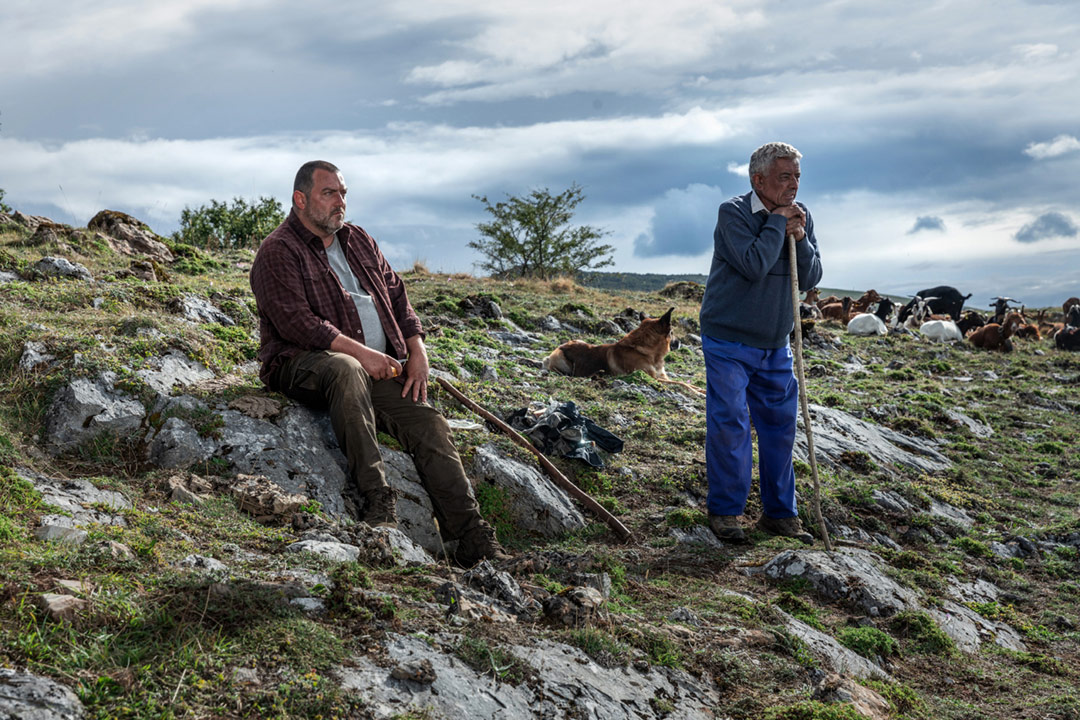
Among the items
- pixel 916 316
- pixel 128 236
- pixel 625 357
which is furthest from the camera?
pixel 916 316

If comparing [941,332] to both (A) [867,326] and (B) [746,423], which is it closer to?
(A) [867,326]

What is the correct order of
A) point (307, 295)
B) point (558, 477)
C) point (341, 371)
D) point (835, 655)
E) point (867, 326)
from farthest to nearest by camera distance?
point (867, 326) → point (558, 477) → point (307, 295) → point (341, 371) → point (835, 655)

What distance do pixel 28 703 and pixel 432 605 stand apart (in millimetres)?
1518

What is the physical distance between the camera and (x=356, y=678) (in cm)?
277

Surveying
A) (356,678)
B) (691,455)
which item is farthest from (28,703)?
(691,455)

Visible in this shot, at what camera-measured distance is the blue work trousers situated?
5.88 metres

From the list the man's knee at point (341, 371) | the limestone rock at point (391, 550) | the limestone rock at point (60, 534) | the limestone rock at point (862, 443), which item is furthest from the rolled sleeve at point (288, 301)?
the limestone rock at point (862, 443)

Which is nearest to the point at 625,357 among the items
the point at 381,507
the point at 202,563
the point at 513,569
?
the point at 381,507

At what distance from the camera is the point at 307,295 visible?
5387mm

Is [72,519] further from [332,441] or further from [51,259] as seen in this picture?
[51,259]

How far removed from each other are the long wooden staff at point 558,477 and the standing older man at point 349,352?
101cm

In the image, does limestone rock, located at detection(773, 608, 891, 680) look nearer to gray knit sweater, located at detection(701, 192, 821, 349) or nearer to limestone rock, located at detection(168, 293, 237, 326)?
gray knit sweater, located at detection(701, 192, 821, 349)

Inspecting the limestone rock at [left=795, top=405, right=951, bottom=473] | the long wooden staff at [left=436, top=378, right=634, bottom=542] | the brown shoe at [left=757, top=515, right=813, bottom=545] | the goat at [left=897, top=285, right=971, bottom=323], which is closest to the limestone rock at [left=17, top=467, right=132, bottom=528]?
the long wooden staff at [left=436, top=378, right=634, bottom=542]

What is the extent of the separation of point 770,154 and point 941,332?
20.4 m
